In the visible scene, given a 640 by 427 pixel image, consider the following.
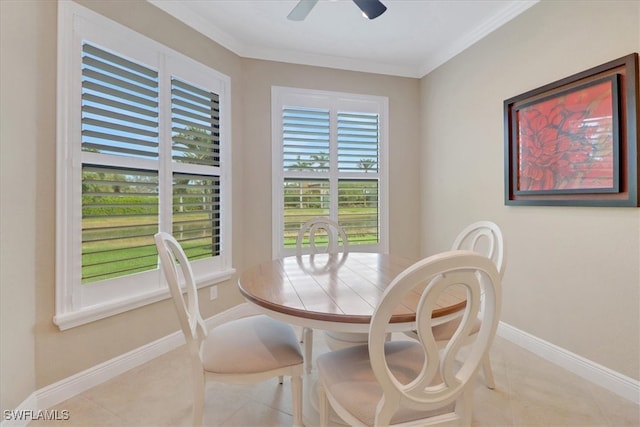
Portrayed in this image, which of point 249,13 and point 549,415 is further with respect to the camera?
point 249,13

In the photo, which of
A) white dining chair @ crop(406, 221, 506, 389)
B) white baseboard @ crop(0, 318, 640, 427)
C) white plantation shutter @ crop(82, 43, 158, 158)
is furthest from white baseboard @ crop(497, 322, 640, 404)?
white plantation shutter @ crop(82, 43, 158, 158)

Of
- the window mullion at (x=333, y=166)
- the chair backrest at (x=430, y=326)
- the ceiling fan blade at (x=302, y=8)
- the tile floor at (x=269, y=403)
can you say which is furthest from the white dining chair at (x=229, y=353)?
the window mullion at (x=333, y=166)

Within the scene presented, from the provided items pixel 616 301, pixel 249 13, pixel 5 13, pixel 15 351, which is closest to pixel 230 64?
pixel 249 13

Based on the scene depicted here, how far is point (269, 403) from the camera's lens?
67.6 inches

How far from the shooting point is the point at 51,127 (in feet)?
5.62

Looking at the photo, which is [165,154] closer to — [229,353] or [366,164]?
[229,353]

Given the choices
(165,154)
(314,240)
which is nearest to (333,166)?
(314,240)

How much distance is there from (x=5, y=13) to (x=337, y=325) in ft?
6.97

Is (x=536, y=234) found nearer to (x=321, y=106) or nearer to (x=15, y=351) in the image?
(x=321, y=106)

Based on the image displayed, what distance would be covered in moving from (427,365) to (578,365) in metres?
1.81

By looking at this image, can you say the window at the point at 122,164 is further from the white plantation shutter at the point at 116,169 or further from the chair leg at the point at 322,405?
the chair leg at the point at 322,405

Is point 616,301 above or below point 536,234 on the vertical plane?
below

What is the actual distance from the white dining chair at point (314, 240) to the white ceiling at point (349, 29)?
1.71 m

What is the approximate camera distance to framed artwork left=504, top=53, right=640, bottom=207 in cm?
173
